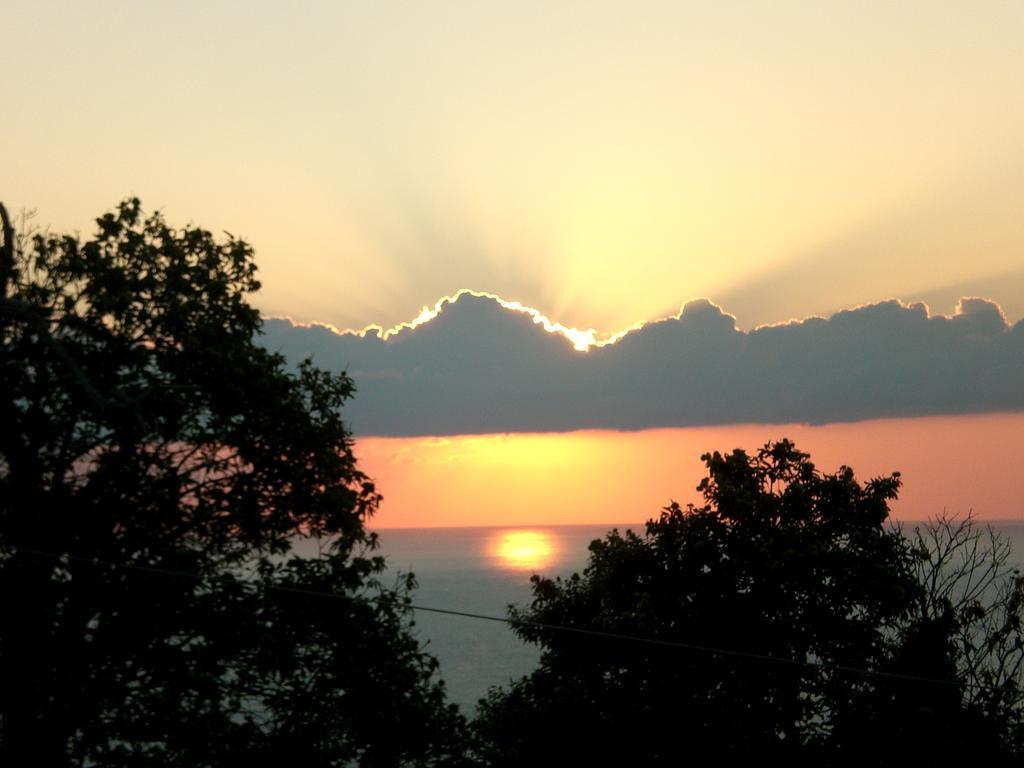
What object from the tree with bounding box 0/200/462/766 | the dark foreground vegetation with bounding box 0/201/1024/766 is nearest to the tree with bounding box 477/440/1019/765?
the dark foreground vegetation with bounding box 0/201/1024/766

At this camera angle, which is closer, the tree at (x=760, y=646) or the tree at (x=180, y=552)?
the tree at (x=180, y=552)

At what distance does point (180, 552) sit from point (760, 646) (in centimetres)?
1581

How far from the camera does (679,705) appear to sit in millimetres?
27875

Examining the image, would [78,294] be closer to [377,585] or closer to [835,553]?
[377,585]

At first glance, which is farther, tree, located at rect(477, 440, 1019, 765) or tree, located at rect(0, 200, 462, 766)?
tree, located at rect(477, 440, 1019, 765)

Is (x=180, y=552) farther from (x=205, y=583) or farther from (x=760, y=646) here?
(x=760, y=646)

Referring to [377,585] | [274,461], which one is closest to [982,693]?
[377,585]

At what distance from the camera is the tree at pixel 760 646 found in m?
Result: 27.0

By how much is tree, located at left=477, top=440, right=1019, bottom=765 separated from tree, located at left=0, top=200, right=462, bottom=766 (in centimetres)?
692

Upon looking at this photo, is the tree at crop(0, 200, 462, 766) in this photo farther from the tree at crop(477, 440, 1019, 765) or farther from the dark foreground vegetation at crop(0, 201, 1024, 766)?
the tree at crop(477, 440, 1019, 765)

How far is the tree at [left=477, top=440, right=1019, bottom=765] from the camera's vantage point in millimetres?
27031

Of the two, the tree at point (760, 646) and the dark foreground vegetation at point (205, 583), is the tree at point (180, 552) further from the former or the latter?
the tree at point (760, 646)

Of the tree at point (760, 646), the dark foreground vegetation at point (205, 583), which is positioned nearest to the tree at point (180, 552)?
the dark foreground vegetation at point (205, 583)

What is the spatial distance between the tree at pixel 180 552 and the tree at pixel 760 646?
6923 mm
